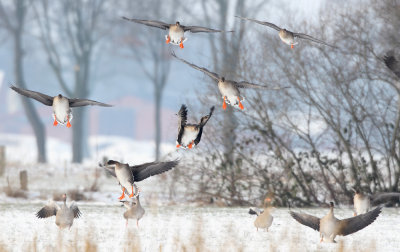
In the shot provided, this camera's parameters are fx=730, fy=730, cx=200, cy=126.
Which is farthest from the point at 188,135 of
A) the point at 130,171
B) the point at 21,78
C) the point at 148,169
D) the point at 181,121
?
the point at 21,78

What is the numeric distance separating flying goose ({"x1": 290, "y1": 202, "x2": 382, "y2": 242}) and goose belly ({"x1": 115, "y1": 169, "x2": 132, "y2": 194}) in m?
1.84

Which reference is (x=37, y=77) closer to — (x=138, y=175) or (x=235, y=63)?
(x=235, y=63)

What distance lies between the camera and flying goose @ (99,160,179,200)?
658cm

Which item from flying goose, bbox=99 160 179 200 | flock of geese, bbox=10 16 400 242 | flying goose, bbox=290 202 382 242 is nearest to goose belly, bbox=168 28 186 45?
flock of geese, bbox=10 16 400 242

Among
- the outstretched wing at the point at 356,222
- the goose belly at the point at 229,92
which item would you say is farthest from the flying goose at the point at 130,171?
the outstretched wing at the point at 356,222

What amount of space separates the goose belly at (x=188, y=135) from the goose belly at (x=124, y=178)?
0.63m

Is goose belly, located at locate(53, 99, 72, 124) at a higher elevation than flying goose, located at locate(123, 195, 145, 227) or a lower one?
higher

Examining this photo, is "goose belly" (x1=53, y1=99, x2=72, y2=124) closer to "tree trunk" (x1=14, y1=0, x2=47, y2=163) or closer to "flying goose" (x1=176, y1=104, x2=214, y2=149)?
"flying goose" (x1=176, y1=104, x2=214, y2=149)

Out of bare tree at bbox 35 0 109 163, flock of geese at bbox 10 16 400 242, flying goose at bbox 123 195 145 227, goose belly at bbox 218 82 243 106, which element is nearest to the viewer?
flock of geese at bbox 10 16 400 242

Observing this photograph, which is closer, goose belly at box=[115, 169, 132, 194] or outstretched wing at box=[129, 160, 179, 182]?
goose belly at box=[115, 169, 132, 194]

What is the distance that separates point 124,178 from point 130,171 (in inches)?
4.8

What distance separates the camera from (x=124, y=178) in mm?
6598

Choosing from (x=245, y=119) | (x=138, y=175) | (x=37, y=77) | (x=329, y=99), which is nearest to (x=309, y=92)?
(x=329, y=99)

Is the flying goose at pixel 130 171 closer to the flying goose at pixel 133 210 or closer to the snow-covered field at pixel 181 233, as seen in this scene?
the snow-covered field at pixel 181 233
